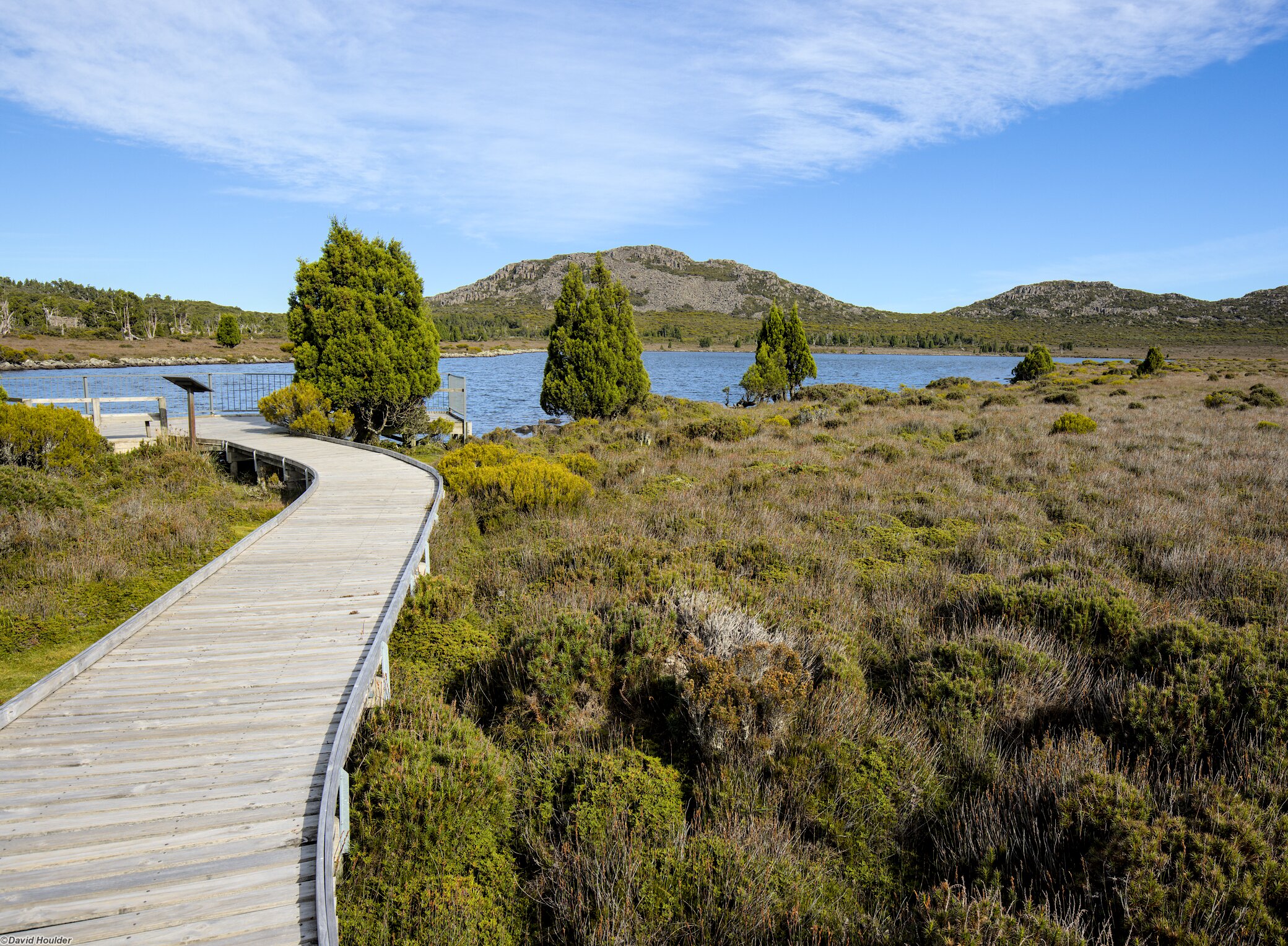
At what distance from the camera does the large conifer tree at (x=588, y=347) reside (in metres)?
19.0

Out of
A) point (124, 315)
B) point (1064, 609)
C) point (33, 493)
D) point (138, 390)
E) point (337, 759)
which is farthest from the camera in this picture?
point (124, 315)

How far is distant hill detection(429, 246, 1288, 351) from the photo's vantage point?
347 feet

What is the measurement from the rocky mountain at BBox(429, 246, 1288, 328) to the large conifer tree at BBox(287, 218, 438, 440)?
97834 millimetres

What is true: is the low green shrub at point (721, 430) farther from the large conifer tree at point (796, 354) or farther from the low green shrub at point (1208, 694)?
the large conifer tree at point (796, 354)

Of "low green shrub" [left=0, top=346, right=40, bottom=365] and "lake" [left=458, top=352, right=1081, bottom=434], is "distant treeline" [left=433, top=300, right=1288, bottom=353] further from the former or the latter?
"low green shrub" [left=0, top=346, right=40, bottom=365]

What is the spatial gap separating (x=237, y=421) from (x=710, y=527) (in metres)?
15.8

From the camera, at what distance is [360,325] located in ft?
50.3

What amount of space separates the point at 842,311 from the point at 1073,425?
15069cm

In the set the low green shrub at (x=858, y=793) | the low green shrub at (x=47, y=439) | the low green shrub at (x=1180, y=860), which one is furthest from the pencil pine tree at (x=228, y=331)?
the low green shrub at (x=1180, y=860)

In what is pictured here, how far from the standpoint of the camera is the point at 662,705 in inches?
190

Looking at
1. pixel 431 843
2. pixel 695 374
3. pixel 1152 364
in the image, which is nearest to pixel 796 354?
pixel 1152 364

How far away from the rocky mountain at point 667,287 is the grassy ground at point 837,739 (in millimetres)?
144969

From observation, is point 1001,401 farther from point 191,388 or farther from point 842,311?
point 842,311

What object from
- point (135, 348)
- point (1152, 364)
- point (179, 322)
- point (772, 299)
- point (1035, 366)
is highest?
point (772, 299)
